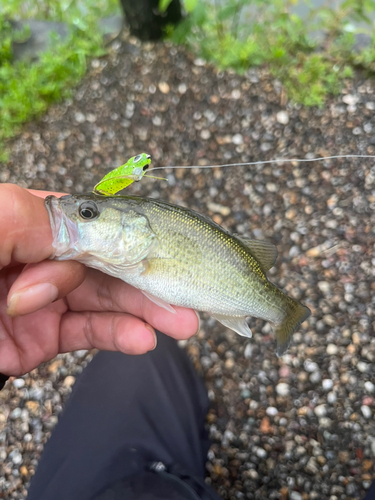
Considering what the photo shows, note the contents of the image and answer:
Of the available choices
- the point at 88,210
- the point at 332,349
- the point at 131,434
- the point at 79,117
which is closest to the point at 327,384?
the point at 332,349

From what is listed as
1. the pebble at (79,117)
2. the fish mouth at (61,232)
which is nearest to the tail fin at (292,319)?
the fish mouth at (61,232)

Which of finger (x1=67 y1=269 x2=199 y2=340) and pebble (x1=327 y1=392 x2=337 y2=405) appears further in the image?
pebble (x1=327 y1=392 x2=337 y2=405)

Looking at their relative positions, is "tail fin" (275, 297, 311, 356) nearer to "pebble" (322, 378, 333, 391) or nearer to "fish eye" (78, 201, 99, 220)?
"pebble" (322, 378, 333, 391)

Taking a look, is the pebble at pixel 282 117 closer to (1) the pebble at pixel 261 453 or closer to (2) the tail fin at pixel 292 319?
(2) the tail fin at pixel 292 319

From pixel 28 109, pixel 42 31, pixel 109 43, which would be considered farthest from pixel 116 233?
pixel 42 31

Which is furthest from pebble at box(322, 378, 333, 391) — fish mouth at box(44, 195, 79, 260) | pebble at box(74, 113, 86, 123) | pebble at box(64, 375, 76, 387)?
pebble at box(74, 113, 86, 123)

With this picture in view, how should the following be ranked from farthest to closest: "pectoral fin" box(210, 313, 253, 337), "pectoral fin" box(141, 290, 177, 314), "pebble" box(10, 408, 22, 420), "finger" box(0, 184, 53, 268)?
"pebble" box(10, 408, 22, 420), "pectoral fin" box(210, 313, 253, 337), "pectoral fin" box(141, 290, 177, 314), "finger" box(0, 184, 53, 268)

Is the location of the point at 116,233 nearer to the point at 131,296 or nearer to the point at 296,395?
the point at 131,296
